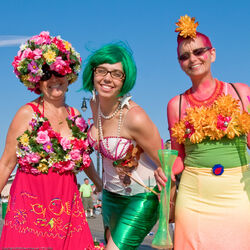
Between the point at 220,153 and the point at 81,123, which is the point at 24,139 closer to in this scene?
the point at 81,123

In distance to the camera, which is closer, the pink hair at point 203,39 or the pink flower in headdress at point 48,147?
the pink hair at point 203,39

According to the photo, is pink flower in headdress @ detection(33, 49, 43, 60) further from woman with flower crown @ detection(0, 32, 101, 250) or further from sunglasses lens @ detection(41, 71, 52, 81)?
sunglasses lens @ detection(41, 71, 52, 81)

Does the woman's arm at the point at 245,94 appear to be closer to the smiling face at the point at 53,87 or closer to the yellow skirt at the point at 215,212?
the yellow skirt at the point at 215,212

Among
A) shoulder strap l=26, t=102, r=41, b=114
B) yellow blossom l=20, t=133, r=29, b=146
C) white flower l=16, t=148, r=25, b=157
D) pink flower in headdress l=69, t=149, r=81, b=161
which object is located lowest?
pink flower in headdress l=69, t=149, r=81, b=161

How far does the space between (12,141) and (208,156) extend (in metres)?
1.86

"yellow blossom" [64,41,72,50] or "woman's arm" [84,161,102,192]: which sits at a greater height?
"yellow blossom" [64,41,72,50]

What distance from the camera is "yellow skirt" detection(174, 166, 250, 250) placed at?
11.4ft

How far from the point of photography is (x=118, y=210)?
4020 millimetres

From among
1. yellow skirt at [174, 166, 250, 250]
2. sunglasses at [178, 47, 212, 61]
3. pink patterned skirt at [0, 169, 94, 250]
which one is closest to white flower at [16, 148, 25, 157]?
pink patterned skirt at [0, 169, 94, 250]

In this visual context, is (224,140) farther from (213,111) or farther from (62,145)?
(62,145)

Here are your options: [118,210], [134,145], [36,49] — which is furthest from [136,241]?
[36,49]

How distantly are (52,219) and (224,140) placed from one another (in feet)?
5.64

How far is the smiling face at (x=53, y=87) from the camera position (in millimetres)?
4449

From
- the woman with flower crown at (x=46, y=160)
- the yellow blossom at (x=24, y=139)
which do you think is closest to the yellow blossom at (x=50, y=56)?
the woman with flower crown at (x=46, y=160)
